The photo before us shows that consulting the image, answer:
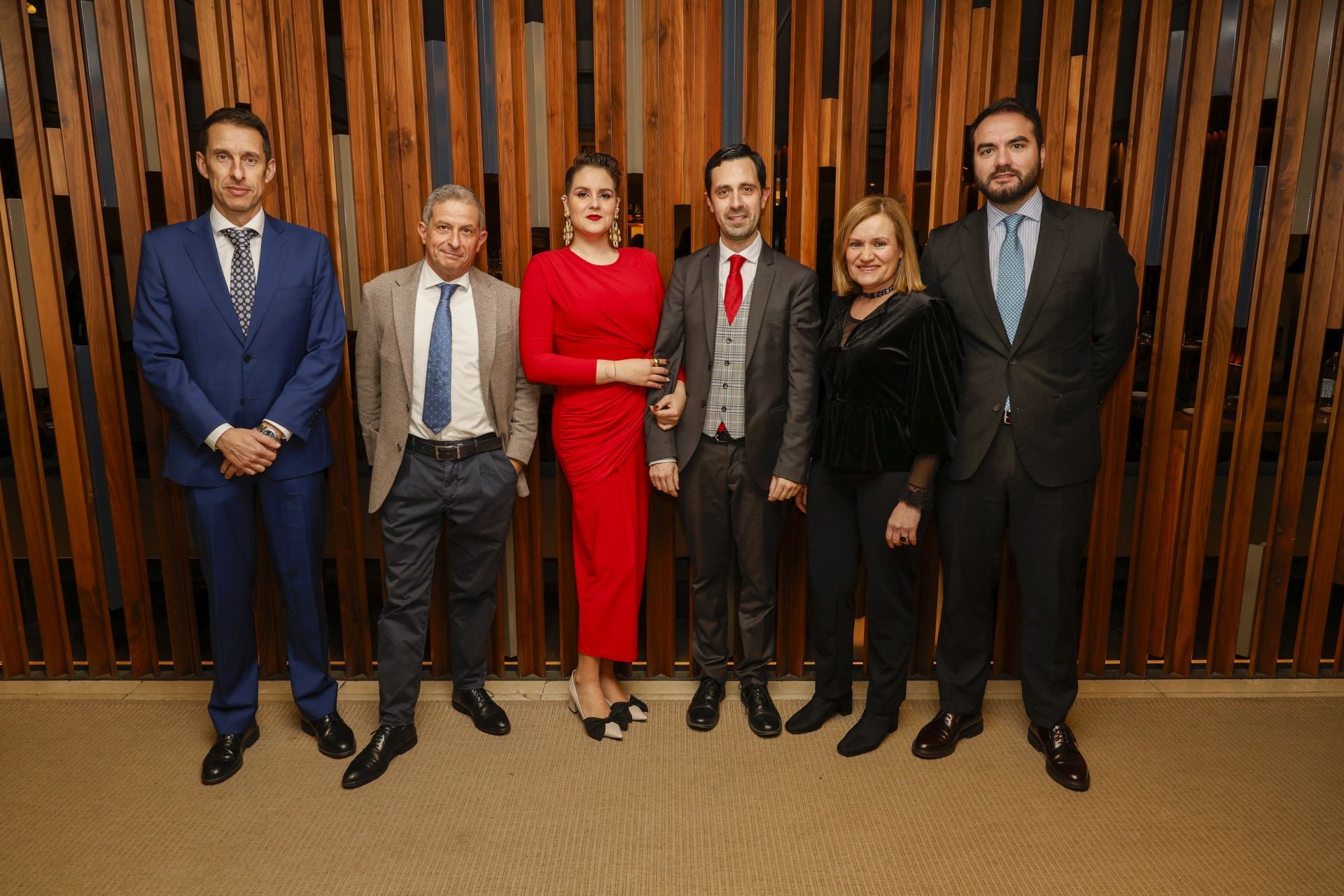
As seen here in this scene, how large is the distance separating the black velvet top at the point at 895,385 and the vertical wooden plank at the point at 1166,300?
910 millimetres

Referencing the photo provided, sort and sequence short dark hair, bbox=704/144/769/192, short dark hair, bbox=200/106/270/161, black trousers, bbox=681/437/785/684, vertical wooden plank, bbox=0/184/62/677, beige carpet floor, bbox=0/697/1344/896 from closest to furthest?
1. beige carpet floor, bbox=0/697/1344/896
2. short dark hair, bbox=200/106/270/161
3. short dark hair, bbox=704/144/769/192
4. black trousers, bbox=681/437/785/684
5. vertical wooden plank, bbox=0/184/62/677

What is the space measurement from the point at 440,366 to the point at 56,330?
1499 mm

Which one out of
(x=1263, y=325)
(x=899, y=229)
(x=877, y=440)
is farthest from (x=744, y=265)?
(x=1263, y=325)

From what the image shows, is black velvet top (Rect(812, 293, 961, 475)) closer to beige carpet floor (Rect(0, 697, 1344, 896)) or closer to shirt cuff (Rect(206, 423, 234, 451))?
beige carpet floor (Rect(0, 697, 1344, 896))

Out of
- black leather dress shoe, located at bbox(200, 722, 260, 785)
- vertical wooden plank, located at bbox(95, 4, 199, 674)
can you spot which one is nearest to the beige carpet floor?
black leather dress shoe, located at bbox(200, 722, 260, 785)

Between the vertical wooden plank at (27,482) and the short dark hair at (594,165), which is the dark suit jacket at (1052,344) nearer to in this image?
the short dark hair at (594,165)

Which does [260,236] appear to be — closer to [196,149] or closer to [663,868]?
[196,149]

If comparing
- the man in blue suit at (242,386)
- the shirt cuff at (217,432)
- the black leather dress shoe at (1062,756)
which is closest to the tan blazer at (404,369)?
the man in blue suit at (242,386)

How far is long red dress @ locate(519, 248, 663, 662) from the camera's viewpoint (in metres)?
2.48

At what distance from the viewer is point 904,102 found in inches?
106

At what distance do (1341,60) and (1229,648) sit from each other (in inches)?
83.1

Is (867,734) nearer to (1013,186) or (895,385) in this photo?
(895,385)

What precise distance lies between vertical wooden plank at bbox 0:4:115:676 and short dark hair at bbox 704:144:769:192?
219 centimetres

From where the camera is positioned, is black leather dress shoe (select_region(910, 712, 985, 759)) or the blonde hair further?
black leather dress shoe (select_region(910, 712, 985, 759))
